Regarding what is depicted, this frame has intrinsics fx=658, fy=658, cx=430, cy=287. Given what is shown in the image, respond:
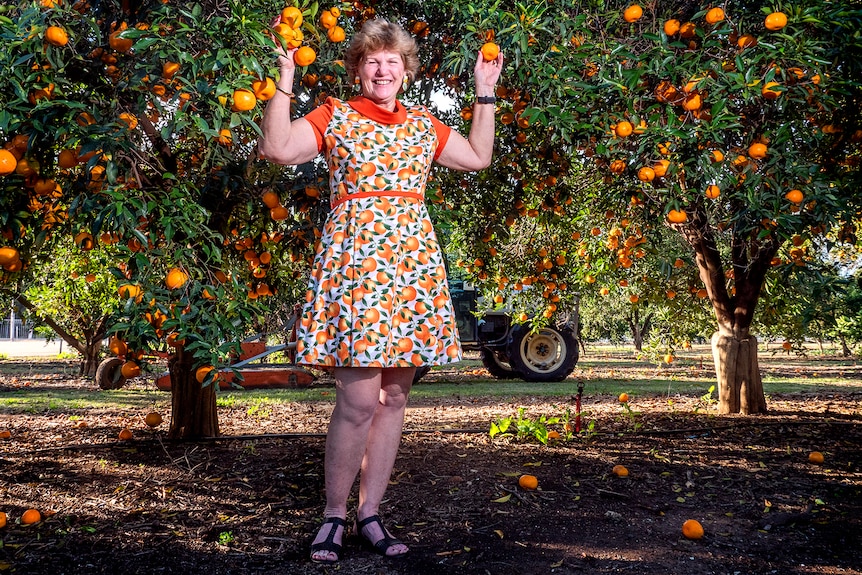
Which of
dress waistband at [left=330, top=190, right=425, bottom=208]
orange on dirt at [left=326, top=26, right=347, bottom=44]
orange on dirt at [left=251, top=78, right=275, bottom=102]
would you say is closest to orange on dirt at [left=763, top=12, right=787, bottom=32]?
dress waistband at [left=330, top=190, right=425, bottom=208]

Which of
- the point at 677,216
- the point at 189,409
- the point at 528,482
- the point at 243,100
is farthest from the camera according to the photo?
the point at 189,409

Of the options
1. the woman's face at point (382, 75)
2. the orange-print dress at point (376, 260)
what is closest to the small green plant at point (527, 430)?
the orange-print dress at point (376, 260)

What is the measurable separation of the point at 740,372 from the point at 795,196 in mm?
3099

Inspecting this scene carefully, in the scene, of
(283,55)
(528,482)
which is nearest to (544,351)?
(528,482)

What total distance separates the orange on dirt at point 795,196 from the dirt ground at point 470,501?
4.40 feet

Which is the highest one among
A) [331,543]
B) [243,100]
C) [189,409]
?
[243,100]

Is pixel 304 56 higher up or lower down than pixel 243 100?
higher up

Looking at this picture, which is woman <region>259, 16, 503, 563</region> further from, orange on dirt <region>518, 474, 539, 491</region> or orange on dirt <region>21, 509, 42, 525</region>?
orange on dirt <region>21, 509, 42, 525</region>

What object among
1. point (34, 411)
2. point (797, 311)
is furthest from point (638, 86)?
point (797, 311)

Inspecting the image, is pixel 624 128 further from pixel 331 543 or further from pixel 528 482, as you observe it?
pixel 331 543

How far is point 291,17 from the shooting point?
212 cm

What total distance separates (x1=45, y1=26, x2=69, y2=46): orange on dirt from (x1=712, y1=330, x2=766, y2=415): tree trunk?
485cm

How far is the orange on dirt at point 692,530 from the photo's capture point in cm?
259

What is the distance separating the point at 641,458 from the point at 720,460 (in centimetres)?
46
